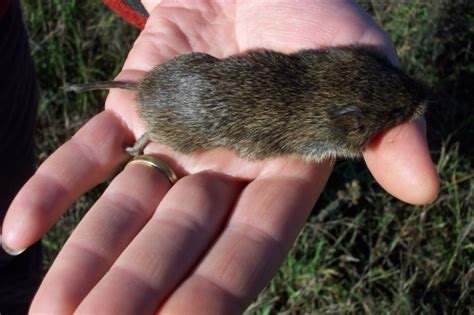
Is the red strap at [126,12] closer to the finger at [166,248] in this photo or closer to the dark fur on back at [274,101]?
the dark fur on back at [274,101]

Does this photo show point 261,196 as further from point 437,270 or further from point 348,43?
point 437,270

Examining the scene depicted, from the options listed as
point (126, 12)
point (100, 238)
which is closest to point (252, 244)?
point (100, 238)

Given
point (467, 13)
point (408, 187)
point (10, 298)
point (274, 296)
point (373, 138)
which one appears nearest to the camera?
point (408, 187)

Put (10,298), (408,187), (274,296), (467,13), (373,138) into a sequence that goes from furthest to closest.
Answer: (467,13)
(274,296)
(10,298)
(373,138)
(408,187)

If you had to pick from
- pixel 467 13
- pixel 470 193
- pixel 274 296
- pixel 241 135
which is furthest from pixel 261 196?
pixel 467 13

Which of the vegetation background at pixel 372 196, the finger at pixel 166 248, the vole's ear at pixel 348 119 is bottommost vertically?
the vegetation background at pixel 372 196

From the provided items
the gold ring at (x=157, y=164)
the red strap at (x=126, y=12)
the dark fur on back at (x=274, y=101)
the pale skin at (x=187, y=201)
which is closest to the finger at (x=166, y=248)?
the pale skin at (x=187, y=201)

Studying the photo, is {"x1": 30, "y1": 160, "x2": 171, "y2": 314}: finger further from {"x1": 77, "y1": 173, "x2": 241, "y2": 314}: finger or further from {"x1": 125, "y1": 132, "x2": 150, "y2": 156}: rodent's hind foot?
{"x1": 125, "y1": 132, "x2": 150, "y2": 156}: rodent's hind foot

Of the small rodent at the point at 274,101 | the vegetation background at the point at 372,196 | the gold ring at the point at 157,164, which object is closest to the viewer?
the gold ring at the point at 157,164
